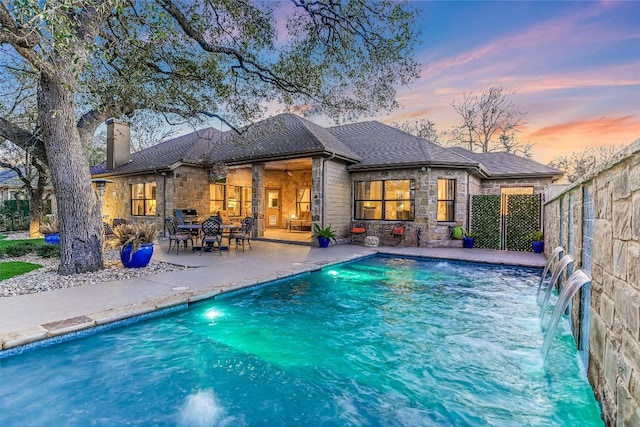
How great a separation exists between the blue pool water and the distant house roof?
21.5 ft

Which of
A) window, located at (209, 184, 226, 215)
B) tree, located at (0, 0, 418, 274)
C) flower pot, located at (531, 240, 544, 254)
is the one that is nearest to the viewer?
tree, located at (0, 0, 418, 274)

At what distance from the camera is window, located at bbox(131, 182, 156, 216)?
14703 millimetres

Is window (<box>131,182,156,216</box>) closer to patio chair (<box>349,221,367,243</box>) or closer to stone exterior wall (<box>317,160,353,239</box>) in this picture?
stone exterior wall (<box>317,160,353,239</box>)

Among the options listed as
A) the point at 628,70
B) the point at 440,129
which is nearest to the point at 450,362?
the point at 628,70

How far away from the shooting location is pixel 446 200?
39.2 feet

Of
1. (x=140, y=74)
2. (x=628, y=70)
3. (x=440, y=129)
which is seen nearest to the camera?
(x=140, y=74)

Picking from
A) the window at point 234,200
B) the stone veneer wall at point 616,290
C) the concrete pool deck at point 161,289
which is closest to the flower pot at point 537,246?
the concrete pool deck at point 161,289

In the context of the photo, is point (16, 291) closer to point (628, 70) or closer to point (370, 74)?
point (370, 74)

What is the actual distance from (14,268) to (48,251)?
1.84 metres

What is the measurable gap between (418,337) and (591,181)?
2.55 meters

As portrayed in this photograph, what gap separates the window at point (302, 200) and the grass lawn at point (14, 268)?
441 inches

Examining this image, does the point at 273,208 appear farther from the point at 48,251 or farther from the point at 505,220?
the point at 505,220

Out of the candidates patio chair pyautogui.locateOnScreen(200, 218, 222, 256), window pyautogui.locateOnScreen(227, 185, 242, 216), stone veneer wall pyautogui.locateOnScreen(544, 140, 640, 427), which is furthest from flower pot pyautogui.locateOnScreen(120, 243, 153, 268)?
window pyautogui.locateOnScreen(227, 185, 242, 216)

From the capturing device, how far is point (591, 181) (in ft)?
9.80
